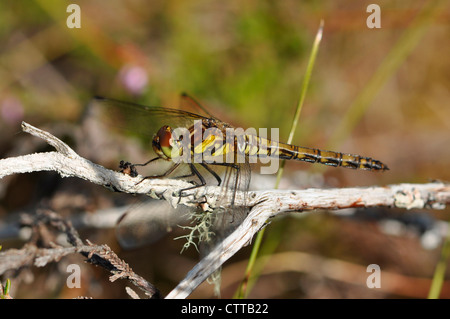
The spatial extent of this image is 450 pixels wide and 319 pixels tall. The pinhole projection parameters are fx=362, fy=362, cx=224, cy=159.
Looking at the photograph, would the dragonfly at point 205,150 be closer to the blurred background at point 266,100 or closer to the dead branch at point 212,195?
the dead branch at point 212,195

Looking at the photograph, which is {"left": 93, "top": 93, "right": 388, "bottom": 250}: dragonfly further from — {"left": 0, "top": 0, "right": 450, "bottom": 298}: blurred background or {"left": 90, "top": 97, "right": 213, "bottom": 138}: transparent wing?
{"left": 0, "top": 0, "right": 450, "bottom": 298}: blurred background

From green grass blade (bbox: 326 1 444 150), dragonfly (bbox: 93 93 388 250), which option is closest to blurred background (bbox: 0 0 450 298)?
green grass blade (bbox: 326 1 444 150)

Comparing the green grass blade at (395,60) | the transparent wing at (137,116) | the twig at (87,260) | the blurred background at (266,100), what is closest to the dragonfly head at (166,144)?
the transparent wing at (137,116)

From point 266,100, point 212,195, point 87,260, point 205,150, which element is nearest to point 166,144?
point 205,150
